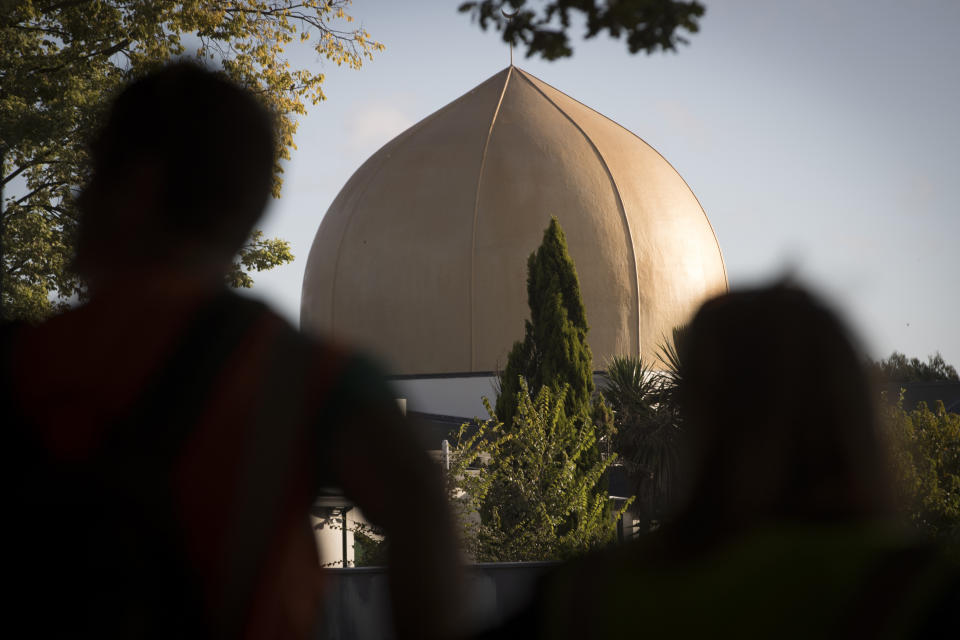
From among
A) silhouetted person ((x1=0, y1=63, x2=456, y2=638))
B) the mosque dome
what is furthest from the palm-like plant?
silhouetted person ((x1=0, y1=63, x2=456, y2=638))

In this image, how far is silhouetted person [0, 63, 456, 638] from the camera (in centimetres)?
127

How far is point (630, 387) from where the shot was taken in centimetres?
2066

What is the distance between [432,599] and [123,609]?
0.34 metres

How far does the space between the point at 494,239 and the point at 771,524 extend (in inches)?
1199

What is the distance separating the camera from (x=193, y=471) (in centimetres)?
129

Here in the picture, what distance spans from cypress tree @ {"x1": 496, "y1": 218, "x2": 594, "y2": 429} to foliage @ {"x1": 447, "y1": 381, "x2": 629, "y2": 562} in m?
4.84

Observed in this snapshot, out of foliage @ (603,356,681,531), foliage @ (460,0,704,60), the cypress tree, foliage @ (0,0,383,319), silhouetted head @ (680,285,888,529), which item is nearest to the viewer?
silhouetted head @ (680,285,888,529)

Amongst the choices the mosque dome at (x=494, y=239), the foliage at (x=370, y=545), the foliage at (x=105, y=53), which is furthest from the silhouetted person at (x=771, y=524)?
the mosque dome at (x=494, y=239)

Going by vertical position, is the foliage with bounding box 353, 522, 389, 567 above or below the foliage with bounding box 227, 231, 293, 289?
below

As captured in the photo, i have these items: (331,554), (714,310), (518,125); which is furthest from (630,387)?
(714,310)

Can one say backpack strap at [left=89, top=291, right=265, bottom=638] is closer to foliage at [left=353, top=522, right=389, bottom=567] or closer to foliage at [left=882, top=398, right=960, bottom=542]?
foliage at [left=353, top=522, right=389, bottom=567]

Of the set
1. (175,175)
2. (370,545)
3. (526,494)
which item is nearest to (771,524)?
(175,175)

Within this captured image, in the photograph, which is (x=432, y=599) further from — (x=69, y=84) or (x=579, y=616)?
(x=69, y=84)

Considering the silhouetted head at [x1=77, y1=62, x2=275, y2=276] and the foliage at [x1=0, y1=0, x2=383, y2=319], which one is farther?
the foliage at [x1=0, y1=0, x2=383, y2=319]
